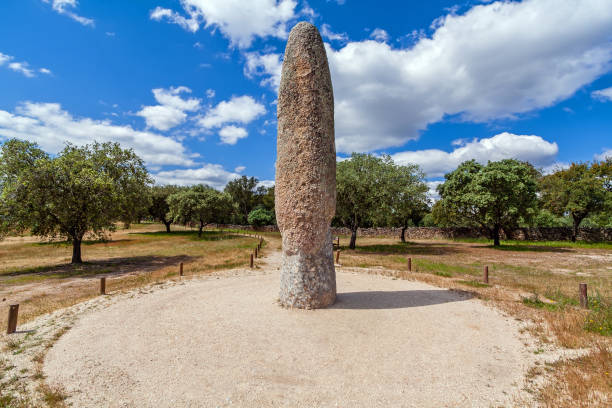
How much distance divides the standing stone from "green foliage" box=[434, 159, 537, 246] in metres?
24.7

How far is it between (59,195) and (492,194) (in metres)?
36.6

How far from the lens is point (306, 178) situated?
30.3ft

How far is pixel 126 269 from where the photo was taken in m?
19.7

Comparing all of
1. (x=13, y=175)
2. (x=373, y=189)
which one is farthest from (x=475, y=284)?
(x=13, y=175)

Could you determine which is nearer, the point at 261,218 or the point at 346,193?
the point at 346,193

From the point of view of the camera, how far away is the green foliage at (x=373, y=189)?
27.2 m

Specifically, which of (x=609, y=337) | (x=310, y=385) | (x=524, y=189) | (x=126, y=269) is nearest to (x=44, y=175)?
(x=126, y=269)

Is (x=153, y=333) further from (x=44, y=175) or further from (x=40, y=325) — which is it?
(x=44, y=175)

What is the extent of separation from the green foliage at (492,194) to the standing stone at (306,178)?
2474 cm

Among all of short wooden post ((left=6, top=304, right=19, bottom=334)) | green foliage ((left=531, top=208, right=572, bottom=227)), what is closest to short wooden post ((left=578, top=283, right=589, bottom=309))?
short wooden post ((left=6, top=304, right=19, bottom=334))

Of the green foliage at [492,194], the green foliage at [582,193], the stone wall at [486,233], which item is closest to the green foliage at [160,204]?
the stone wall at [486,233]

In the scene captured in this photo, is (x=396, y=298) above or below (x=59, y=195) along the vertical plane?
below

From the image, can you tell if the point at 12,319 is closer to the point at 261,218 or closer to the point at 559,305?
the point at 559,305

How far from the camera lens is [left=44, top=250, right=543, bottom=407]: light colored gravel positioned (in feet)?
16.3
